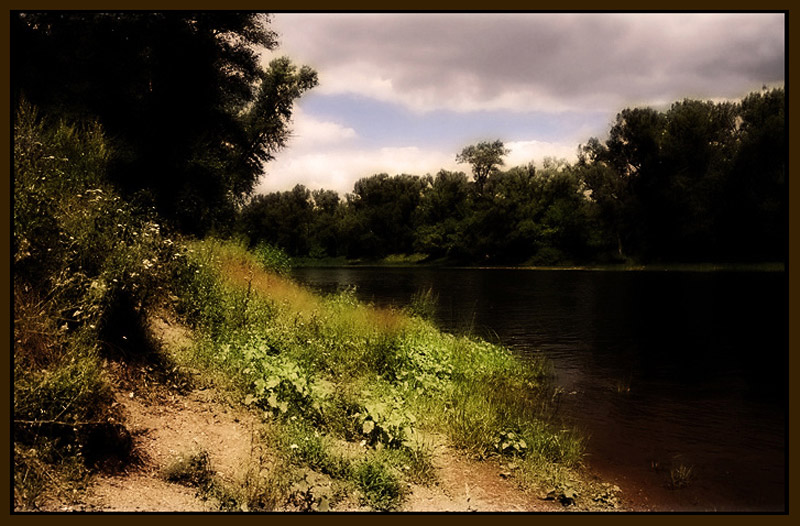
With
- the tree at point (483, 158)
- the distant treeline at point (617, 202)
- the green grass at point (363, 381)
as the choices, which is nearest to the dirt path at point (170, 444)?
the green grass at point (363, 381)

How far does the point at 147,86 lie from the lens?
18.2 meters

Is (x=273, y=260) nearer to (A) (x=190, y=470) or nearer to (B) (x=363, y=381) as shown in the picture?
(B) (x=363, y=381)

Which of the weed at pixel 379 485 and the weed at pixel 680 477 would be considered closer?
the weed at pixel 379 485

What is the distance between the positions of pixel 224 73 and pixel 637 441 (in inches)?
787

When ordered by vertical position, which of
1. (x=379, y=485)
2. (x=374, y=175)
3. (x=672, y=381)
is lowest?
(x=672, y=381)

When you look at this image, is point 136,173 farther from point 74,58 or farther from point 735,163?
point 735,163

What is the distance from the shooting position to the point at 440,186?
366ft

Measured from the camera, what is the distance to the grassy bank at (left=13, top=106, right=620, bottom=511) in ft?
17.3

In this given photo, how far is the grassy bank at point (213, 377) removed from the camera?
17.3 ft

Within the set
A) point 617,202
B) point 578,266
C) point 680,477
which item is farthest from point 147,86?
point 578,266

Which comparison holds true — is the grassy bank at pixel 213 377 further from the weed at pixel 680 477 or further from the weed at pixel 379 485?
the weed at pixel 680 477

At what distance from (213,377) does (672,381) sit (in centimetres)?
1264

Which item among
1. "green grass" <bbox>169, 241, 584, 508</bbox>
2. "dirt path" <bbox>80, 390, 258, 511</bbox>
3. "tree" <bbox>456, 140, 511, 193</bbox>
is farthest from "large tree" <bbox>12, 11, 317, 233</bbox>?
"tree" <bbox>456, 140, 511, 193</bbox>

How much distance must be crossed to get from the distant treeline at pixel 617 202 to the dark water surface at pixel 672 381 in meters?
16.6
